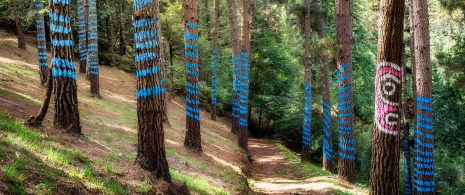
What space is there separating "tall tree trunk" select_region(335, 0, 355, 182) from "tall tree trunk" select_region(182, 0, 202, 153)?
4176mm

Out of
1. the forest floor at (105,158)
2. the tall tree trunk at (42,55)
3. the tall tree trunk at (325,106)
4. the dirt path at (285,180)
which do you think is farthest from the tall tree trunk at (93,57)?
the tall tree trunk at (325,106)

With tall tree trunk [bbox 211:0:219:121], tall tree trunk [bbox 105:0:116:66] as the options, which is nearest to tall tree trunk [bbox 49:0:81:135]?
tall tree trunk [bbox 211:0:219:121]

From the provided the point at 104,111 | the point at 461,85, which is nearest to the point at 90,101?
the point at 104,111

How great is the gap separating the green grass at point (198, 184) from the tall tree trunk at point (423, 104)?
6434 mm

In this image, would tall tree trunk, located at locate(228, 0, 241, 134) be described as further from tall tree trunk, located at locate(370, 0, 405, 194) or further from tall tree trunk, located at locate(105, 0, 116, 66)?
tall tree trunk, located at locate(370, 0, 405, 194)

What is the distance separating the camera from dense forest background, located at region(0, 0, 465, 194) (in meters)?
19.0

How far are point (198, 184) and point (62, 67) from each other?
3751mm

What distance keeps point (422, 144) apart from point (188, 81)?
7.17m

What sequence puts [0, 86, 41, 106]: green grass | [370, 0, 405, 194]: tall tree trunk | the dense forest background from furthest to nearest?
the dense forest background
[0, 86, 41, 106]: green grass
[370, 0, 405, 194]: tall tree trunk

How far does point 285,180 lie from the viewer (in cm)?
1330

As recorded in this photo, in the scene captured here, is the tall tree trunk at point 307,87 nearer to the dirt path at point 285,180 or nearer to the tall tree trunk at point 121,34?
the dirt path at point 285,180

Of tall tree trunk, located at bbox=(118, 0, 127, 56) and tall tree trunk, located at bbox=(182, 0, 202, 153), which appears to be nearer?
tall tree trunk, located at bbox=(182, 0, 202, 153)

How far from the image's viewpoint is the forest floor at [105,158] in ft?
16.5

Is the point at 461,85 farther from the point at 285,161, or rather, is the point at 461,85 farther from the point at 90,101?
the point at 90,101
